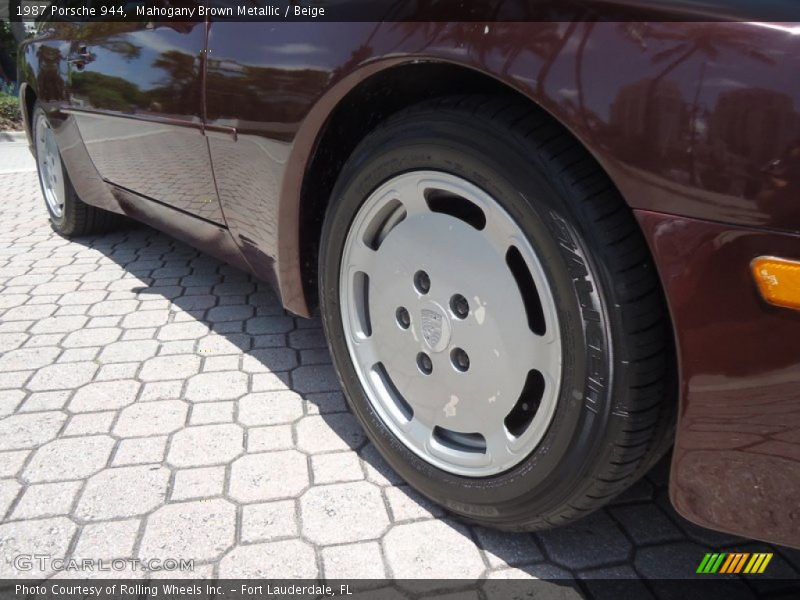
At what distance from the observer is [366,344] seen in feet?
6.08

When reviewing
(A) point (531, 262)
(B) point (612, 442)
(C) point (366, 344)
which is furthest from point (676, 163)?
(C) point (366, 344)

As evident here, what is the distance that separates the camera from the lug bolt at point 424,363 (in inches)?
66.0

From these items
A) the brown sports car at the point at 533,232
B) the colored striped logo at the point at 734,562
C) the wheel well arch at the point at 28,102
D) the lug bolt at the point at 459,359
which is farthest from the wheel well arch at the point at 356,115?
the wheel well arch at the point at 28,102

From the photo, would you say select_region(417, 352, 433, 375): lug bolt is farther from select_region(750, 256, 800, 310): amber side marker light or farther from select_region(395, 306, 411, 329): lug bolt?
select_region(750, 256, 800, 310): amber side marker light

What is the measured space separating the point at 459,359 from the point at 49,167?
3.80 meters

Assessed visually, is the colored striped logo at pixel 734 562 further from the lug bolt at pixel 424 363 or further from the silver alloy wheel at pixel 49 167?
the silver alloy wheel at pixel 49 167

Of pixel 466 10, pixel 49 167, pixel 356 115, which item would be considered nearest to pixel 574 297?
pixel 466 10

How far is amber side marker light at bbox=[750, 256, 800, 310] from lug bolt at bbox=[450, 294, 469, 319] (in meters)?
0.66

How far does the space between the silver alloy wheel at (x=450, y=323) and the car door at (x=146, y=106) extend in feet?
2.72

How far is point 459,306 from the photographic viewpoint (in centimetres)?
154

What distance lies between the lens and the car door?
2.18 meters

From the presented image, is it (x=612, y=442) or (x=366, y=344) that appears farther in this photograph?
(x=366, y=344)

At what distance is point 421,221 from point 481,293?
0.25 m

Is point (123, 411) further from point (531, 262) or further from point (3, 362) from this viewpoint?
point (531, 262)
